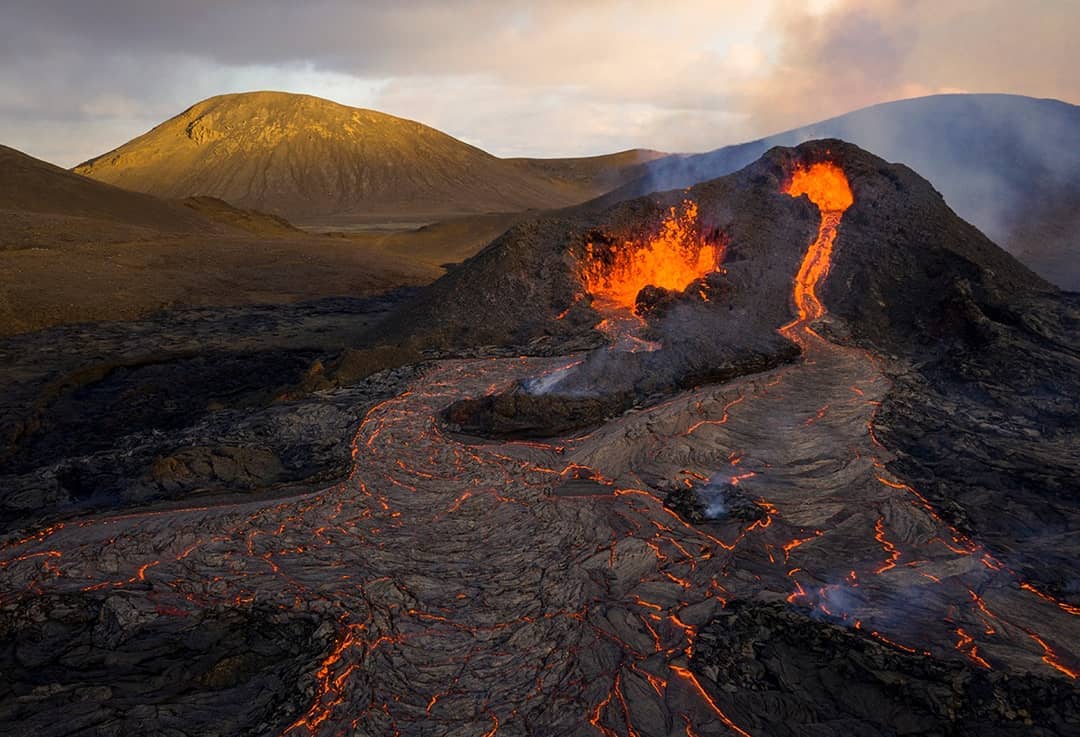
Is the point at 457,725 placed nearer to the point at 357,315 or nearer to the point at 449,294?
the point at 449,294

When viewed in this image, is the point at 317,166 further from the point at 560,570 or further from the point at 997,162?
the point at 560,570

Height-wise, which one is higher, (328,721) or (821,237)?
(821,237)

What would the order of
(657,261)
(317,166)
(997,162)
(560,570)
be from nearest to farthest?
(560,570), (657,261), (997,162), (317,166)

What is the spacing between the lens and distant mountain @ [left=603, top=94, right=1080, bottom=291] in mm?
29625

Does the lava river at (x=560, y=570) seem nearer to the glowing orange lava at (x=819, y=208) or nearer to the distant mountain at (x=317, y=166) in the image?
the glowing orange lava at (x=819, y=208)

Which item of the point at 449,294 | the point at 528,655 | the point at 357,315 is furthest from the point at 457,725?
the point at 357,315

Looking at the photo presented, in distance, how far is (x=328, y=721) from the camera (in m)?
5.29

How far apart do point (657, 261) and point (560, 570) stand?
1219 cm

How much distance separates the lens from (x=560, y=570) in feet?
24.3

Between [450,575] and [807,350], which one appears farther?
[807,350]

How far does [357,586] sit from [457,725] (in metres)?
2.27

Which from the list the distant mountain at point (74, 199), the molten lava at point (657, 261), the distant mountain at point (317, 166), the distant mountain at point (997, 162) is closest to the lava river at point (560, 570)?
the molten lava at point (657, 261)

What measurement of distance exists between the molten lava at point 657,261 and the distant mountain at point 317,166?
214 ft

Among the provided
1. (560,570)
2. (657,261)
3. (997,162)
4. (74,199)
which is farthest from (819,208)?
(74,199)
